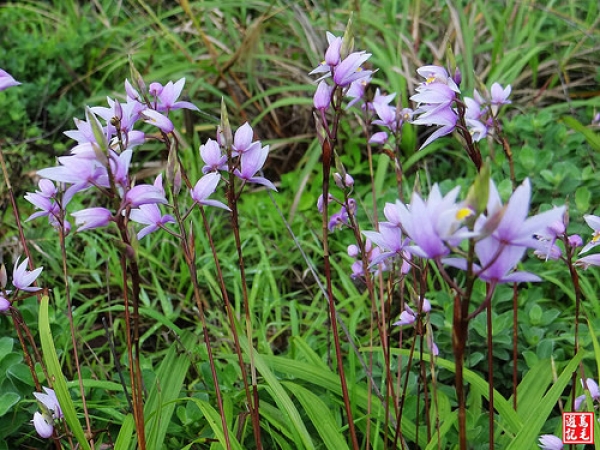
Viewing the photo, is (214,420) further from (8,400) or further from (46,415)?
(8,400)

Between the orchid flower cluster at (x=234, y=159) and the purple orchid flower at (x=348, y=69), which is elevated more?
the purple orchid flower at (x=348, y=69)

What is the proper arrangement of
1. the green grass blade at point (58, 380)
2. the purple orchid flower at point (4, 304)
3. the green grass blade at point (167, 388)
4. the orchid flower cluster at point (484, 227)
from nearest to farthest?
1. the orchid flower cluster at point (484, 227)
2. the green grass blade at point (58, 380)
3. the purple orchid flower at point (4, 304)
4. the green grass blade at point (167, 388)

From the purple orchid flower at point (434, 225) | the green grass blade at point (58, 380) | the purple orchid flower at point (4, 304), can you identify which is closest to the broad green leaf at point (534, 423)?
the purple orchid flower at point (434, 225)

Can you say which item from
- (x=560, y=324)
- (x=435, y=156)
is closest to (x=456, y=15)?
(x=435, y=156)

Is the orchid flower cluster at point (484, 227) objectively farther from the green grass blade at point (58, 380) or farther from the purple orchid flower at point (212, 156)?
the green grass blade at point (58, 380)

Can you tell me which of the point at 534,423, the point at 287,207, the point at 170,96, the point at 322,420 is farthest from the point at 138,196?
the point at 287,207

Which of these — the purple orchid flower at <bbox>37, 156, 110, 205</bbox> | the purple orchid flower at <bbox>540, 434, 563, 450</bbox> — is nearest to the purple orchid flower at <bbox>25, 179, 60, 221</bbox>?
the purple orchid flower at <bbox>37, 156, 110, 205</bbox>

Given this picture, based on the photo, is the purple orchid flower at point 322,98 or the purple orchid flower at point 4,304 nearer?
the purple orchid flower at point 322,98
